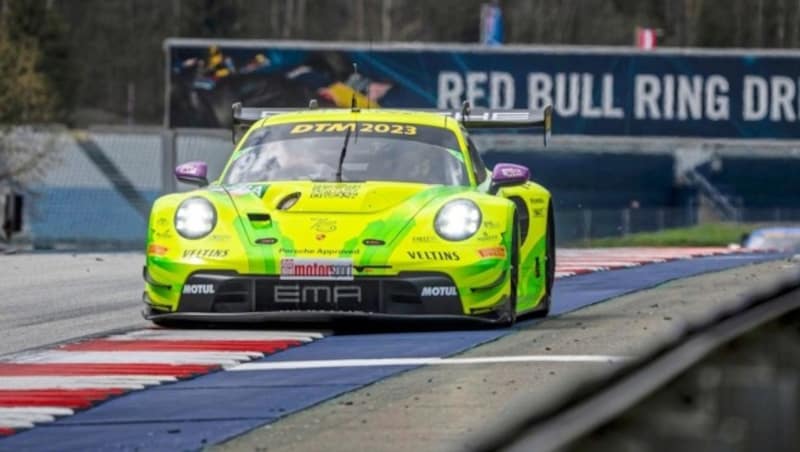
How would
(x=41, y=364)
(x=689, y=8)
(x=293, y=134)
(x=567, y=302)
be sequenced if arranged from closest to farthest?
(x=41, y=364) → (x=293, y=134) → (x=567, y=302) → (x=689, y=8)

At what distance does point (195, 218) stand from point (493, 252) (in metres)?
1.54

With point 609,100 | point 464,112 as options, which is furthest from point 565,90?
point 464,112

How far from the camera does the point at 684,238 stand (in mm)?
45562

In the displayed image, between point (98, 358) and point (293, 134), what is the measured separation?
2.97 meters

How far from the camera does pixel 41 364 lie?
9.70m

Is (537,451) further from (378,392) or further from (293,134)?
(293,134)

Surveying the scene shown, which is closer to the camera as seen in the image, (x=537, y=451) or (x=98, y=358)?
(x=537, y=451)

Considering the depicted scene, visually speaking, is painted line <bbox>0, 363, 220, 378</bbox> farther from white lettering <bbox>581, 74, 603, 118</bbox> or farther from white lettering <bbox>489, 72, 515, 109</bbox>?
white lettering <bbox>581, 74, 603, 118</bbox>

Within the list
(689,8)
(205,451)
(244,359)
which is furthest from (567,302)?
(689,8)

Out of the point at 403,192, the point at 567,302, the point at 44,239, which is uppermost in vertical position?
the point at 403,192

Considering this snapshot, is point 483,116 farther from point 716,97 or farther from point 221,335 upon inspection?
point 716,97

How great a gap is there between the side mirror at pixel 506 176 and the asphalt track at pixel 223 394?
0.76 meters

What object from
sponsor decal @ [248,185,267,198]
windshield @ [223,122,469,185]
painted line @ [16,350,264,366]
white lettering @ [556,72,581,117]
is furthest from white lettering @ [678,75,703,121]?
painted line @ [16,350,264,366]

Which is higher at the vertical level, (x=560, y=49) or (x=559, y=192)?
(x=560, y=49)
